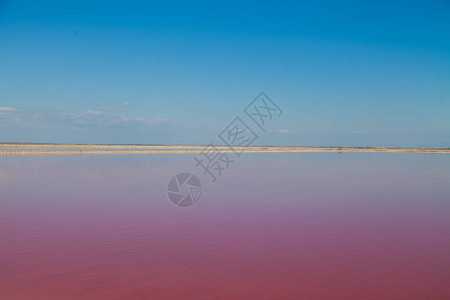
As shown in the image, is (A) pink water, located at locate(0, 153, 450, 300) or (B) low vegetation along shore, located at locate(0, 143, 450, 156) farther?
(B) low vegetation along shore, located at locate(0, 143, 450, 156)

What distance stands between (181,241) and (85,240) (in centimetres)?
176

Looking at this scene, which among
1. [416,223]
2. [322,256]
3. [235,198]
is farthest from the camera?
[235,198]

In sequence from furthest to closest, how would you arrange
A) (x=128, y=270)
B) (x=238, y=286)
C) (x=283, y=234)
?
(x=283, y=234) → (x=128, y=270) → (x=238, y=286)

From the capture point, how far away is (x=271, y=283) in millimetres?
5000

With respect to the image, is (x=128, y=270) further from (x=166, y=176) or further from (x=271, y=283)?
(x=166, y=176)

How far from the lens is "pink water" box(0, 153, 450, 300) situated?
483 centimetres

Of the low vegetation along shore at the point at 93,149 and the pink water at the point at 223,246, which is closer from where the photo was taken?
the pink water at the point at 223,246

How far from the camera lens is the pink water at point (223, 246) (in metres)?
4.83

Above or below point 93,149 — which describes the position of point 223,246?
below

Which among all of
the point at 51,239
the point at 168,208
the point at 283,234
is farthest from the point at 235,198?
the point at 51,239

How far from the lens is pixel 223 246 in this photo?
655 centimetres

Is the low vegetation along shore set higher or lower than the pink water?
higher

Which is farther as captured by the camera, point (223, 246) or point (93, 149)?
point (93, 149)

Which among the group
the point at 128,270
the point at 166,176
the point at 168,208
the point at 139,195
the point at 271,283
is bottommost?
the point at 271,283
